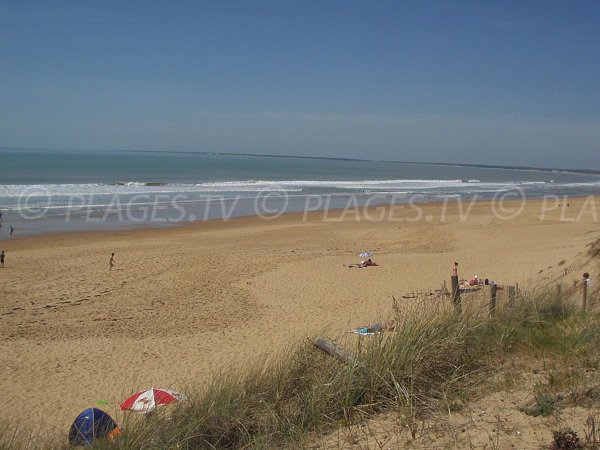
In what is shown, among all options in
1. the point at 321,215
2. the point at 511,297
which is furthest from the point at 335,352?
the point at 321,215

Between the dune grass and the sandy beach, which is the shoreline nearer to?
the sandy beach

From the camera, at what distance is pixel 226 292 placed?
1468 centimetres

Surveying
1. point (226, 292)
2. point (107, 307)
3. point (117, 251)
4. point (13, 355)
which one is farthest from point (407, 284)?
point (117, 251)

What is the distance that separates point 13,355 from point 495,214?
95.8 feet

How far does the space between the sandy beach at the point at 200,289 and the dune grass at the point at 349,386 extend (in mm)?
1321

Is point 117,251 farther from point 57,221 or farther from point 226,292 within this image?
point 57,221
